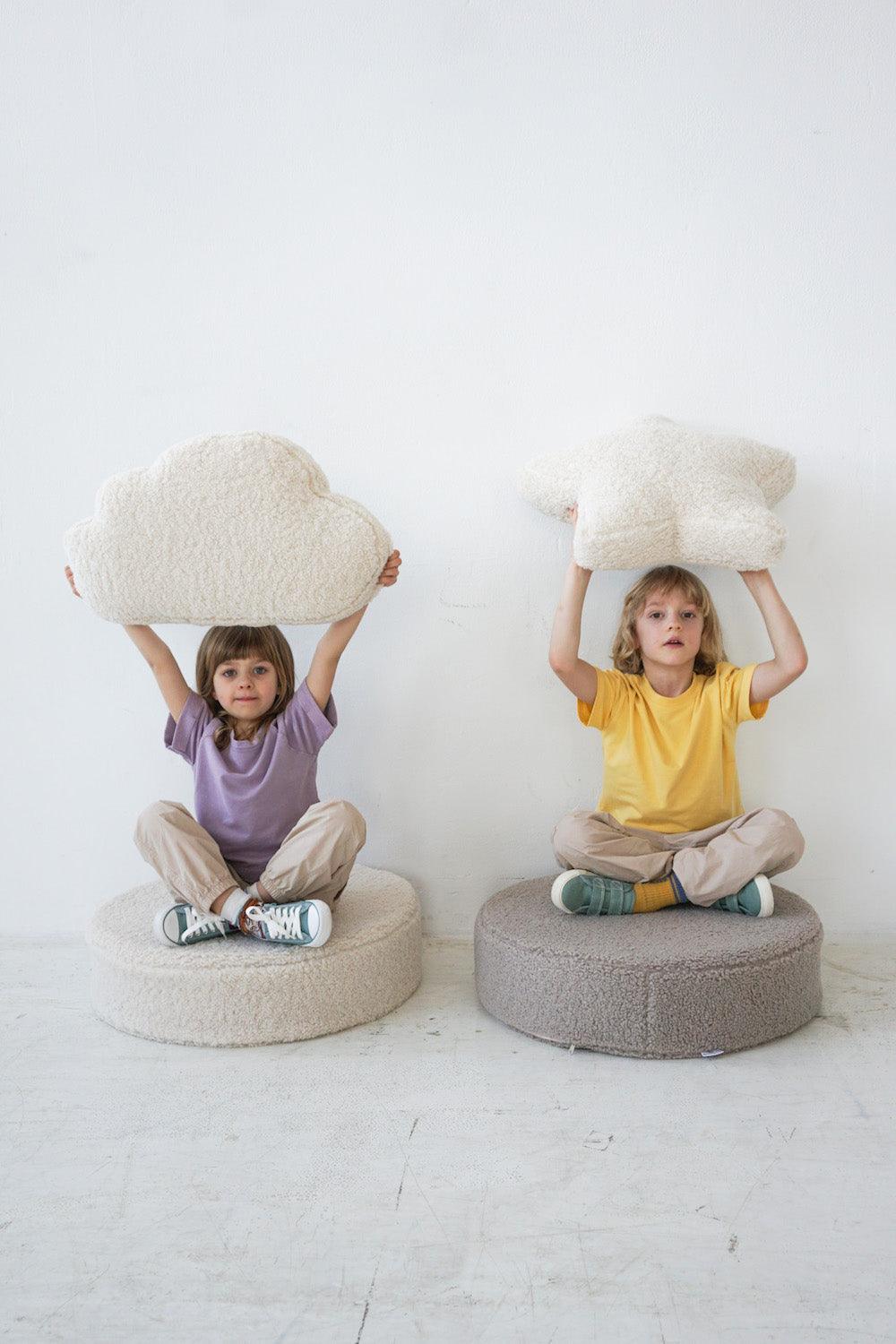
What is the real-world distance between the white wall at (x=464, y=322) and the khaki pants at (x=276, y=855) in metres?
0.37

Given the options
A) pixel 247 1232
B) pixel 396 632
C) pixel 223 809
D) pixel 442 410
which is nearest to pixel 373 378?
pixel 442 410

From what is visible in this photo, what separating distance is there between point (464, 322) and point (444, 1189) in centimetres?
162

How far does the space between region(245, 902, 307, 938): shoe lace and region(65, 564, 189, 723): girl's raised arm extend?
44 cm

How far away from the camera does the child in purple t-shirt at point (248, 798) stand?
1.97m

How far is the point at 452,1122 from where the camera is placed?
1.57m

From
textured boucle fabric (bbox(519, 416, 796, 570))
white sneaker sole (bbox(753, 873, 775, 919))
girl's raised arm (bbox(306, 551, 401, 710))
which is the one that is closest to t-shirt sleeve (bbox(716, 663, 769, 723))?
textured boucle fabric (bbox(519, 416, 796, 570))

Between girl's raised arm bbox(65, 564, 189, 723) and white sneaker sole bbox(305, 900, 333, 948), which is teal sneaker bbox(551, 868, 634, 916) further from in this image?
girl's raised arm bbox(65, 564, 189, 723)

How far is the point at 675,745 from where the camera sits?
217 cm

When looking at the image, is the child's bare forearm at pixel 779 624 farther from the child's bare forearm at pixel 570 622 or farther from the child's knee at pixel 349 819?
the child's knee at pixel 349 819

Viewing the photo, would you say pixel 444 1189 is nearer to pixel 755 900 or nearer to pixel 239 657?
pixel 755 900

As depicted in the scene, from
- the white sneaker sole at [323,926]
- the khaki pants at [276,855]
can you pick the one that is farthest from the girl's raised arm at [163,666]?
the white sneaker sole at [323,926]

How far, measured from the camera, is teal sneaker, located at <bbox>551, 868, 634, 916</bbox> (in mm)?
1999

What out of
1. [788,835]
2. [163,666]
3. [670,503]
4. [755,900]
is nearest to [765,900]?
[755,900]

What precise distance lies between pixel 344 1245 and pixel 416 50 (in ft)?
6.98
